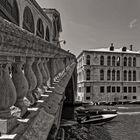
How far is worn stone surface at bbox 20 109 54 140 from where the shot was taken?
1.80 meters

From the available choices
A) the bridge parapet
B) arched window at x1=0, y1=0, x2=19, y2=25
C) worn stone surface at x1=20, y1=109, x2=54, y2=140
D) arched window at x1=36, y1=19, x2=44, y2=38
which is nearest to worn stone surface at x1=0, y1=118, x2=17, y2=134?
the bridge parapet

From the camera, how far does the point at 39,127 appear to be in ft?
6.95

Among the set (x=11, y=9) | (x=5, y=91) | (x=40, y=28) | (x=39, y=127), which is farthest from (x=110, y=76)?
(x=5, y=91)

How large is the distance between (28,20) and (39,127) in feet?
45.3

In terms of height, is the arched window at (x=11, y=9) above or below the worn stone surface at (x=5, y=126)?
above

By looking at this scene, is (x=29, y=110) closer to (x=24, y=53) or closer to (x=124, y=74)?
(x=24, y=53)

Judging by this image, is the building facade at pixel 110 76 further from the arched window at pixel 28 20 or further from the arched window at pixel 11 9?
the arched window at pixel 11 9

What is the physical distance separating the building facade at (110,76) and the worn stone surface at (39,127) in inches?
1406

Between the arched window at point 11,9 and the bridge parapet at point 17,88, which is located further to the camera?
the arched window at point 11,9

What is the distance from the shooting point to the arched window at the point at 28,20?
1396 centimetres

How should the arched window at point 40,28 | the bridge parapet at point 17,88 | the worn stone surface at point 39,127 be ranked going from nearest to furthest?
the bridge parapet at point 17,88, the worn stone surface at point 39,127, the arched window at point 40,28

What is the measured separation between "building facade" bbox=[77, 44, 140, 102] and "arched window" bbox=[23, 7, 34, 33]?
76.5 feet

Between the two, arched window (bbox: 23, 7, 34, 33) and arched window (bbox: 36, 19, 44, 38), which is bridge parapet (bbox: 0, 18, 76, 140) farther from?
arched window (bbox: 36, 19, 44, 38)

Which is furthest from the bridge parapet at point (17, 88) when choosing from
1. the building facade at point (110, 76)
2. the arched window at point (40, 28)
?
the building facade at point (110, 76)
